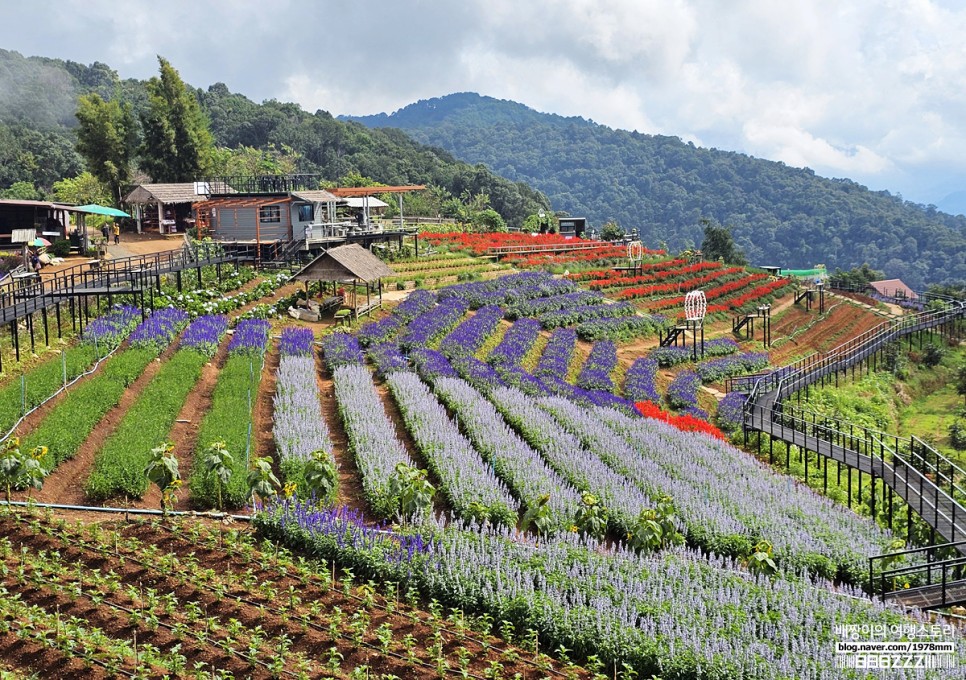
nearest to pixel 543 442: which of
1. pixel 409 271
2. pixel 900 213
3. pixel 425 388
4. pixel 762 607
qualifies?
pixel 425 388

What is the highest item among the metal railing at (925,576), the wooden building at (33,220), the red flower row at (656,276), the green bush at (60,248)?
the wooden building at (33,220)

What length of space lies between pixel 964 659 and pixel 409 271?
39.4 m

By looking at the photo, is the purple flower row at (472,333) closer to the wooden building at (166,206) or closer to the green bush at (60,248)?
the green bush at (60,248)

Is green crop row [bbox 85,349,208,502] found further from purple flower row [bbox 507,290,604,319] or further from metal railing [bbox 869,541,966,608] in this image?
purple flower row [bbox 507,290,604,319]

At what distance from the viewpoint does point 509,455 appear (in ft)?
66.2

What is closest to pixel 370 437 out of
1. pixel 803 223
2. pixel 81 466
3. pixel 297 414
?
pixel 297 414

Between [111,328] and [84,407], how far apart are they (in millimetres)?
7673

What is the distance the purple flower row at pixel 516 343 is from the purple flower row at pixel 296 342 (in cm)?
649

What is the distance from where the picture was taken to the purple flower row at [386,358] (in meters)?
28.7

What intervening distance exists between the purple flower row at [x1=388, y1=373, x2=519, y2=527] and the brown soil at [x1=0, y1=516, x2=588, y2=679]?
138 inches

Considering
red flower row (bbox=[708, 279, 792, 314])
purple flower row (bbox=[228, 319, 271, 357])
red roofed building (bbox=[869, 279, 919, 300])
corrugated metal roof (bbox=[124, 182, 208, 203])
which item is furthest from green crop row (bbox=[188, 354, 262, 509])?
red roofed building (bbox=[869, 279, 919, 300])

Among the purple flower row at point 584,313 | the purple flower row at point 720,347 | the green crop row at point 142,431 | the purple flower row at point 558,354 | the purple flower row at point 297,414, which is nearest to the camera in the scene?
the green crop row at point 142,431

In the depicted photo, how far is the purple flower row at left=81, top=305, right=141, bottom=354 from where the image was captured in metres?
25.9

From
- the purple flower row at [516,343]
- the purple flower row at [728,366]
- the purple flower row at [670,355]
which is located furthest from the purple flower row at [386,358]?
the purple flower row at [728,366]
